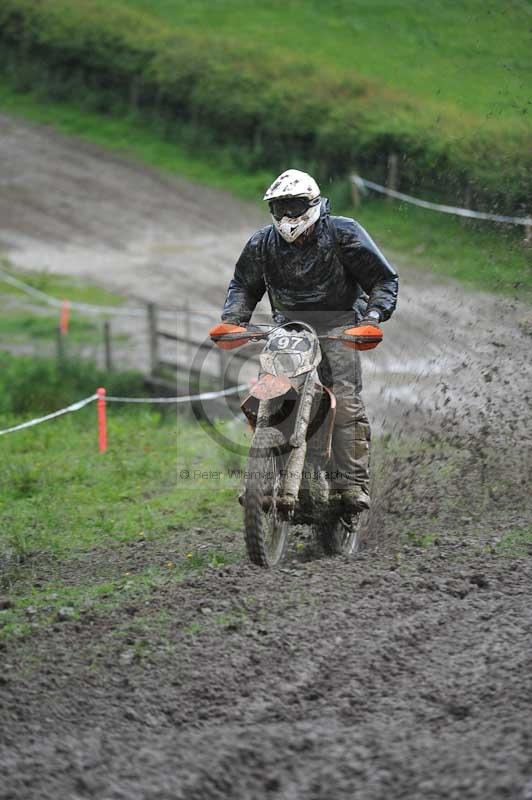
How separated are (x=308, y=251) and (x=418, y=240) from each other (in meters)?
12.4

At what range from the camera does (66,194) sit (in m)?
26.8

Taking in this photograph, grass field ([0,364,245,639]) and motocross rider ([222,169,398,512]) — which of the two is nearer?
grass field ([0,364,245,639])

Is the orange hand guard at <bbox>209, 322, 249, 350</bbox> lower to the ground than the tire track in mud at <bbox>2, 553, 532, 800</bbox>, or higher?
higher

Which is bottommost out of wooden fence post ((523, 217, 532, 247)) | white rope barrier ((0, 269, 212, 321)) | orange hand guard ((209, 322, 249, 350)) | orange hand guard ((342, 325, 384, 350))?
white rope barrier ((0, 269, 212, 321))

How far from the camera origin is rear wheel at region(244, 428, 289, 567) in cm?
681

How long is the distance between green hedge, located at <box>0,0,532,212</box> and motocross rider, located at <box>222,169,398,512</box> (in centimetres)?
904

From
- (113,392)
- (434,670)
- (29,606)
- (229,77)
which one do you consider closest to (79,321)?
(113,392)

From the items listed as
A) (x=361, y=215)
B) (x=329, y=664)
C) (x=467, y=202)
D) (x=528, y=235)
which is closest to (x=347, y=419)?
(x=329, y=664)

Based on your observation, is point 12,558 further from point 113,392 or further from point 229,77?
point 229,77

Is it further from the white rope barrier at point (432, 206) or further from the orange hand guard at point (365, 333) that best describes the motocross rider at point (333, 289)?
the white rope barrier at point (432, 206)

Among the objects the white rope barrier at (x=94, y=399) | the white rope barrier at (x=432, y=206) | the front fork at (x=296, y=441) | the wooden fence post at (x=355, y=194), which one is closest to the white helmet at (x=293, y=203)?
the front fork at (x=296, y=441)

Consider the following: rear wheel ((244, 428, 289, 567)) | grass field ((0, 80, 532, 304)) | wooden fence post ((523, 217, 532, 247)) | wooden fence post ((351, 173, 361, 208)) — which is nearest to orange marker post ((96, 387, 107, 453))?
grass field ((0, 80, 532, 304))

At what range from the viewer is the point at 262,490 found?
22.6 ft

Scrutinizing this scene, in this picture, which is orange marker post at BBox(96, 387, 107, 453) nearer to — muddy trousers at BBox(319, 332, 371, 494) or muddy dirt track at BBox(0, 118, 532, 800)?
muddy dirt track at BBox(0, 118, 532, 800)
